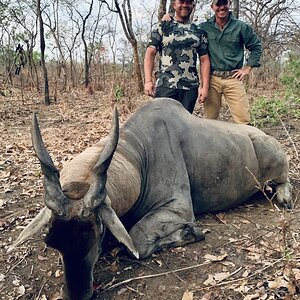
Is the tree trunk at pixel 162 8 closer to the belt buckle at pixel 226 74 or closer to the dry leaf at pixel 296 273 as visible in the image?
the belt buckle at pixel 226 74

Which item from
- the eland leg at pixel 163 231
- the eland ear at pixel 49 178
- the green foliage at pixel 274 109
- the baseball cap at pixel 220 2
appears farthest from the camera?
the green foliage at pixel 274 109

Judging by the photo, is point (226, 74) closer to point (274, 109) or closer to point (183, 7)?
point (183, 7)

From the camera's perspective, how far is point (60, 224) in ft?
8.55

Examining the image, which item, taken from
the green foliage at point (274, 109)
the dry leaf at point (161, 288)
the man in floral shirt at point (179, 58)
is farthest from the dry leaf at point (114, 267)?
the green foliage at point (274, 109)

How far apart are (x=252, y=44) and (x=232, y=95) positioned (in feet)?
2.16

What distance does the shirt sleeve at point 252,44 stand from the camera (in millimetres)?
5515

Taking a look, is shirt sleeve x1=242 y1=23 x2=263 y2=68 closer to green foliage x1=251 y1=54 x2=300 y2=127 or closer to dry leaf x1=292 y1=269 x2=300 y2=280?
green foliage x1=251 y1=54 x2=300 y2=127

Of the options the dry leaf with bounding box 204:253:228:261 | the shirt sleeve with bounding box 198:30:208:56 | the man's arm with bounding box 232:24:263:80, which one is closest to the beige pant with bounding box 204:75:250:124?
the man's arm with bounding box 232:24:263:80

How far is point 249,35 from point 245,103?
2.72ft

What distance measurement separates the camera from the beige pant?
5.65 meters

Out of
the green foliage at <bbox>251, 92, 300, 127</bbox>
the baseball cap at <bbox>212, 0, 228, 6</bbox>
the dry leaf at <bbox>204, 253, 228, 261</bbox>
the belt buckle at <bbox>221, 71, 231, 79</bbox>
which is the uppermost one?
the baseball cap at <bbox>212, 0, 228, 6</bbox>

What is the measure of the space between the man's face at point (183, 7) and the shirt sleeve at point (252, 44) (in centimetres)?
79

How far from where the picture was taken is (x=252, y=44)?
5.59 m

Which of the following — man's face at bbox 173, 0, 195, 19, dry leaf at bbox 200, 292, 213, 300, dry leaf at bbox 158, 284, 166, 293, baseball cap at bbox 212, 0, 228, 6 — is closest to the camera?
dry leaf at bbox 200, 292, 213, 300
